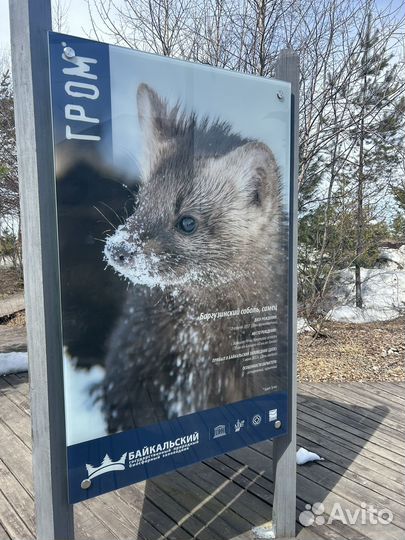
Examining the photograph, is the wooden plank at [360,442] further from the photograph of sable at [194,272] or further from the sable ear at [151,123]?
the sable ear at [151,123]

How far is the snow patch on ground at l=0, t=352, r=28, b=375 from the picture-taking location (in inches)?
175

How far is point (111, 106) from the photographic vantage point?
4.99 ft

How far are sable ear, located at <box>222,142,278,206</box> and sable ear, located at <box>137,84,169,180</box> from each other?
319 mm

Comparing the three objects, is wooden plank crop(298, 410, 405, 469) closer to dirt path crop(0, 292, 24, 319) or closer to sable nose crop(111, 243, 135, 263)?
sable nose crop(111, 243, 135, 263)

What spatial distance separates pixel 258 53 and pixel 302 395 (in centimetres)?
415

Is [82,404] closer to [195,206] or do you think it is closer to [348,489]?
[195,206]

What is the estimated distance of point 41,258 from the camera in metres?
1.46

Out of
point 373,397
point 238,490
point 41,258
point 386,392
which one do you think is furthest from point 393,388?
point 41,258

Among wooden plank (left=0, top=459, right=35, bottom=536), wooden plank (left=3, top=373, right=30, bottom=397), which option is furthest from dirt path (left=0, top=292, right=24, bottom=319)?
wooden plank (left=0, top=459, right=35, bottom=536)

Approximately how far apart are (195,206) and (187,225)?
0.09m

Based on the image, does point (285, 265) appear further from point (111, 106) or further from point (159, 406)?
point (111, 106)

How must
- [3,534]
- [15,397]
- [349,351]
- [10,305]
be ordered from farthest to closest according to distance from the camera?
[10,305] → [349,351] → [15,397] → [3,534]

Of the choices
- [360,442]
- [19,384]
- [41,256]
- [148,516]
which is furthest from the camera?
[19,384]
